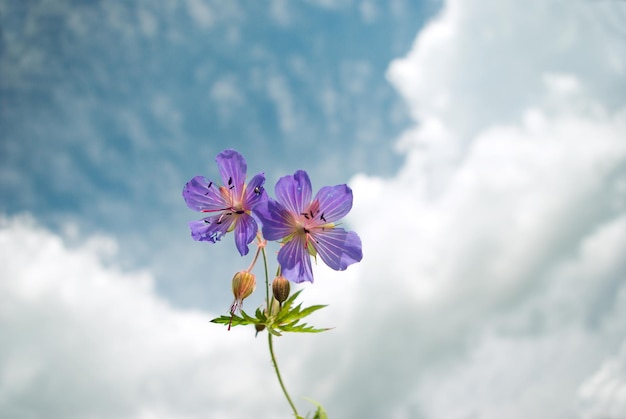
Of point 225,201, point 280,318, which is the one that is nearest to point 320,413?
point 280,318

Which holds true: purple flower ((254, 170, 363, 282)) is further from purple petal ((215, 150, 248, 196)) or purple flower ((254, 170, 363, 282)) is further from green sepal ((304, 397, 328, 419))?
green sepal ((304, 397, 328, 419))

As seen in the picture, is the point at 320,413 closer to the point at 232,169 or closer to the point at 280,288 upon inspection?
the point at 280,288

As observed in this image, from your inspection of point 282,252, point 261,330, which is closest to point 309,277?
point 282,252

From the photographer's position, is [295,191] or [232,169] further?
[232,169]

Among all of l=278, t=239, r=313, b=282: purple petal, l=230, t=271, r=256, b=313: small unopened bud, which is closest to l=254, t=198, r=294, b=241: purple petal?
l=278, t=239, r=313, b=282: purple petal

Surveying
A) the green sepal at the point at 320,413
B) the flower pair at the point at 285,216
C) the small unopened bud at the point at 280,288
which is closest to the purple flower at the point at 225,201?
the flower pair at the point at 285,216

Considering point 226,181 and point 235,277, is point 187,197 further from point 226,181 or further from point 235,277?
point 235,277
